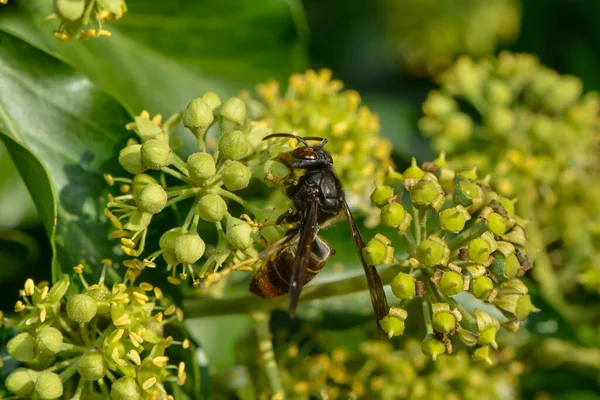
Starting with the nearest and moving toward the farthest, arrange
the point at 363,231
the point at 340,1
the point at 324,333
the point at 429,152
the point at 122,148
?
the point at 122,148, the point at 363,231, the point at 324,333, the point at 429,152, the point at 340,1

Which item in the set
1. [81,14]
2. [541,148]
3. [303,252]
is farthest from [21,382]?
[541,148]

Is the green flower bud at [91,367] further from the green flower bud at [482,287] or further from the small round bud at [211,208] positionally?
the green flower bud at [482,287]

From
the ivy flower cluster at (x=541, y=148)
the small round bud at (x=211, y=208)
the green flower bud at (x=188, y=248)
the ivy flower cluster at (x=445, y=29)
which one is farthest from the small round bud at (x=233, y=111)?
the ivy flower cluster at (x=445, y=29)

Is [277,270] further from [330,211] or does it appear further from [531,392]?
[531,392]

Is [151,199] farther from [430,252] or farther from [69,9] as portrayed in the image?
[430,252]

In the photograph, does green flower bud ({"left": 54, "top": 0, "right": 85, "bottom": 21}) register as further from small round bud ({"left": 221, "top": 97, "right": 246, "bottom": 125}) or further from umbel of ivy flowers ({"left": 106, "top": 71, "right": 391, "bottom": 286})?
small round bud ({"left": 221, "top": 97, "right": 246, "bottom": 125})

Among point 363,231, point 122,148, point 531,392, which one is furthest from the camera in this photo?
point 531,392

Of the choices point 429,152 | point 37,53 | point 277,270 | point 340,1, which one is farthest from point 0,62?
point 340,1
